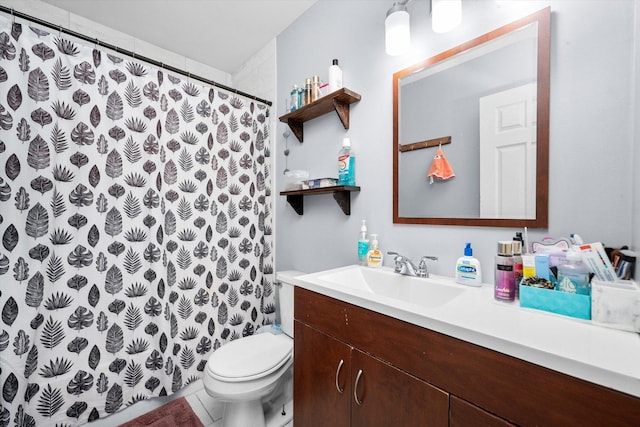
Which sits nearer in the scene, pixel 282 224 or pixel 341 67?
pixel 341 67

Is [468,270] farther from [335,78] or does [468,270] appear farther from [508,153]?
[335,78]

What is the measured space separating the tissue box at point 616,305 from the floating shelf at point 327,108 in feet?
3.89

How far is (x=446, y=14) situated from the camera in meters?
1.01

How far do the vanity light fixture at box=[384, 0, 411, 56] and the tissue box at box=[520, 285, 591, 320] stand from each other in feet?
3.50

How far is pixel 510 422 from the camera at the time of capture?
550 millimetres

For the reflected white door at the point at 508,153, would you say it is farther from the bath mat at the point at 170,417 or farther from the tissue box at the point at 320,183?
the bath mat at the point at 170,417

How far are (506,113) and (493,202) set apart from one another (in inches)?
12.8

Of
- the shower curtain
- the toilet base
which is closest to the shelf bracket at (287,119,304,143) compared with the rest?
the shower curtain

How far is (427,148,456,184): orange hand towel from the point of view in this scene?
1.10 metres

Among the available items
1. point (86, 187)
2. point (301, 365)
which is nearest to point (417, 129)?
point (301, 365)

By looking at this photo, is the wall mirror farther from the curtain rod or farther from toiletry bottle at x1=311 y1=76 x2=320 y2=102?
the curtain rod

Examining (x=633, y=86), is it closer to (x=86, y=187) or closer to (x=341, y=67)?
(x=341, y=67)

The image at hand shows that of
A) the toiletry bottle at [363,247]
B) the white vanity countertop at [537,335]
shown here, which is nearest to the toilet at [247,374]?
the toiletry bottle at [363,247]

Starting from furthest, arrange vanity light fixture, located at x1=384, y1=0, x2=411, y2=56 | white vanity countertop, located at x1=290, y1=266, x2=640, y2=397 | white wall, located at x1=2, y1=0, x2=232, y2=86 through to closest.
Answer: white wall, located at x1=2, y1=0, x2=232, y2=86, vanity light fixture, located at x1=384, y1=0, x2=411, y2=56, white vanity countertop, located at x1=290, y1=266, x2=640, y2=397
